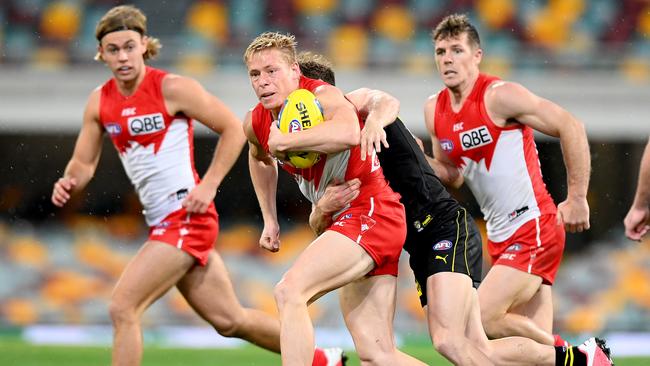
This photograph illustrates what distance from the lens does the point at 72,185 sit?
267 inches

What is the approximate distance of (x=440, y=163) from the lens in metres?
6.66

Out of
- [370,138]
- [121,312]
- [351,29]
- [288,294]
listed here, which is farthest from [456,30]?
[351,29]

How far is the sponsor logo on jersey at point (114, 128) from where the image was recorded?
6.73 metres

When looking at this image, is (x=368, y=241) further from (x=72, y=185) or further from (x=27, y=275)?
(x=27, y=275)

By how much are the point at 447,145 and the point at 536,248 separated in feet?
2.88

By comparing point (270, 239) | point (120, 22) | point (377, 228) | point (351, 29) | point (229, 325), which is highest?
point (351, 29)

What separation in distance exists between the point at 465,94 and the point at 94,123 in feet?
8.25

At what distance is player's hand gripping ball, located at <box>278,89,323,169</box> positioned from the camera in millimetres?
5039

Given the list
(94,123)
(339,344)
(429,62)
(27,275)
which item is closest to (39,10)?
(27,275)

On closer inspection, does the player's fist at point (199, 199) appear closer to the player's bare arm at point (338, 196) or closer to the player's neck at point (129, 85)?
the player's neck at point (129, 85)

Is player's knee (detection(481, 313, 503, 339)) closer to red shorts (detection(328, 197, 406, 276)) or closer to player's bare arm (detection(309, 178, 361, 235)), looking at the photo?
red shorts (detection(328, 197, 406, 276))

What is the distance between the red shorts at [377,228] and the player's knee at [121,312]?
1.61m

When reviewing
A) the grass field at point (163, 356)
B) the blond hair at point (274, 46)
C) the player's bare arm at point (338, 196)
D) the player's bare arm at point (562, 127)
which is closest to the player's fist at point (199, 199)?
the player's bare arm at point (338, 196)

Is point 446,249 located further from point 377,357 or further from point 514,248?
point 514,248
